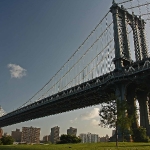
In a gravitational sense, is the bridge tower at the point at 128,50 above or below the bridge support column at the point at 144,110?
above

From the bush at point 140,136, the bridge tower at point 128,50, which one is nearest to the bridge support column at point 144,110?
the bridge tower at point 128,50

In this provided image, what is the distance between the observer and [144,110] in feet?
217

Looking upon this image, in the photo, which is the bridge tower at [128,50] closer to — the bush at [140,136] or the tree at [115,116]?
the bush at [140,136]

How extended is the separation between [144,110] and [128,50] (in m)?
19.1

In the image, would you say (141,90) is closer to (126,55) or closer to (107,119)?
(126,55)

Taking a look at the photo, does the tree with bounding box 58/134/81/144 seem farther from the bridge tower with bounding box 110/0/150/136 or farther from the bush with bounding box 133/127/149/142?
the bridge tower with bounding box 110/0/150/136

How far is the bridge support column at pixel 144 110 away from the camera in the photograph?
63531 millimetres

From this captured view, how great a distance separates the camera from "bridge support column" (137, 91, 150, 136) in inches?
2501

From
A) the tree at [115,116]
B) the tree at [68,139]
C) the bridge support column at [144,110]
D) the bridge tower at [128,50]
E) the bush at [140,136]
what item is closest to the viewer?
the tree at [115,116]

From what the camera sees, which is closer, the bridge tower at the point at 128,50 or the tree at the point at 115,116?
the tree at the point at 115,116

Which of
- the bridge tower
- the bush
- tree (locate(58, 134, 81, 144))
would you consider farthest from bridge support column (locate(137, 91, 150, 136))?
tree (locate(58, 134, 81, 144))

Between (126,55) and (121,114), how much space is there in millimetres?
34514

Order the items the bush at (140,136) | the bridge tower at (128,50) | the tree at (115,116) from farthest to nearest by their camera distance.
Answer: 1. the bridge tower at (128,50)
2. the bush at (140,136)
3. the tree at (115,116)

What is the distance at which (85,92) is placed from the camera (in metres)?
72.6
